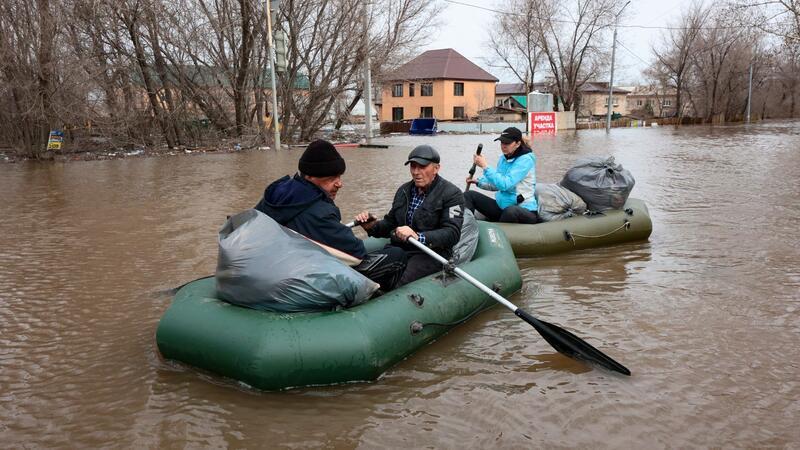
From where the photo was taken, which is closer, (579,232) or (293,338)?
(293,338)

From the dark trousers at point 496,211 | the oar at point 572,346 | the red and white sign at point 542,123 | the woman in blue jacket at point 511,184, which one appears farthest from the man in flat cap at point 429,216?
the red and white sign at point 542,123

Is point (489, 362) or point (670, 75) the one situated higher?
point (670, 75)

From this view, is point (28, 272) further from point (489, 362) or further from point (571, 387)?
point (571, 387)

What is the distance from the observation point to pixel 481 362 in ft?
13.2

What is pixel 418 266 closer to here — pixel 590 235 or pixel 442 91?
pixel 590 235

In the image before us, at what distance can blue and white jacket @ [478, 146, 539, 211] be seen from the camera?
21.5 feet

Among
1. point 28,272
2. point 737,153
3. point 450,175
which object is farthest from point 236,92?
point 28,272

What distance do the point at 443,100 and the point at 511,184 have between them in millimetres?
47108

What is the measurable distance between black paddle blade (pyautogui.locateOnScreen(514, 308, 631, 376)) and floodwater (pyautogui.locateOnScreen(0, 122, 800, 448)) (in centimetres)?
8

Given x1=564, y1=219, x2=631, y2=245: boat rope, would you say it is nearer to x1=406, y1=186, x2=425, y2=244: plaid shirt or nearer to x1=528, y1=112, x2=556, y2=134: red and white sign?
x1=406, y1=186, x2=425, y2=244: plaid shirt

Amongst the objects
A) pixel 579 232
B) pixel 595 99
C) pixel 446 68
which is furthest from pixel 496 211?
pixel 595 99

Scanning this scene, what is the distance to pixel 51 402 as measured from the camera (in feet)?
11.6

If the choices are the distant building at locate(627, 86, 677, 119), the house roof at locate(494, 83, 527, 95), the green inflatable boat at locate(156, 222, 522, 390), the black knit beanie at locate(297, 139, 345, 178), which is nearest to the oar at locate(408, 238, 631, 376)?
the green inflatable boat at locate(156, 222, 522, 390)

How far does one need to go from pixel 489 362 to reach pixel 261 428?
150 cm
